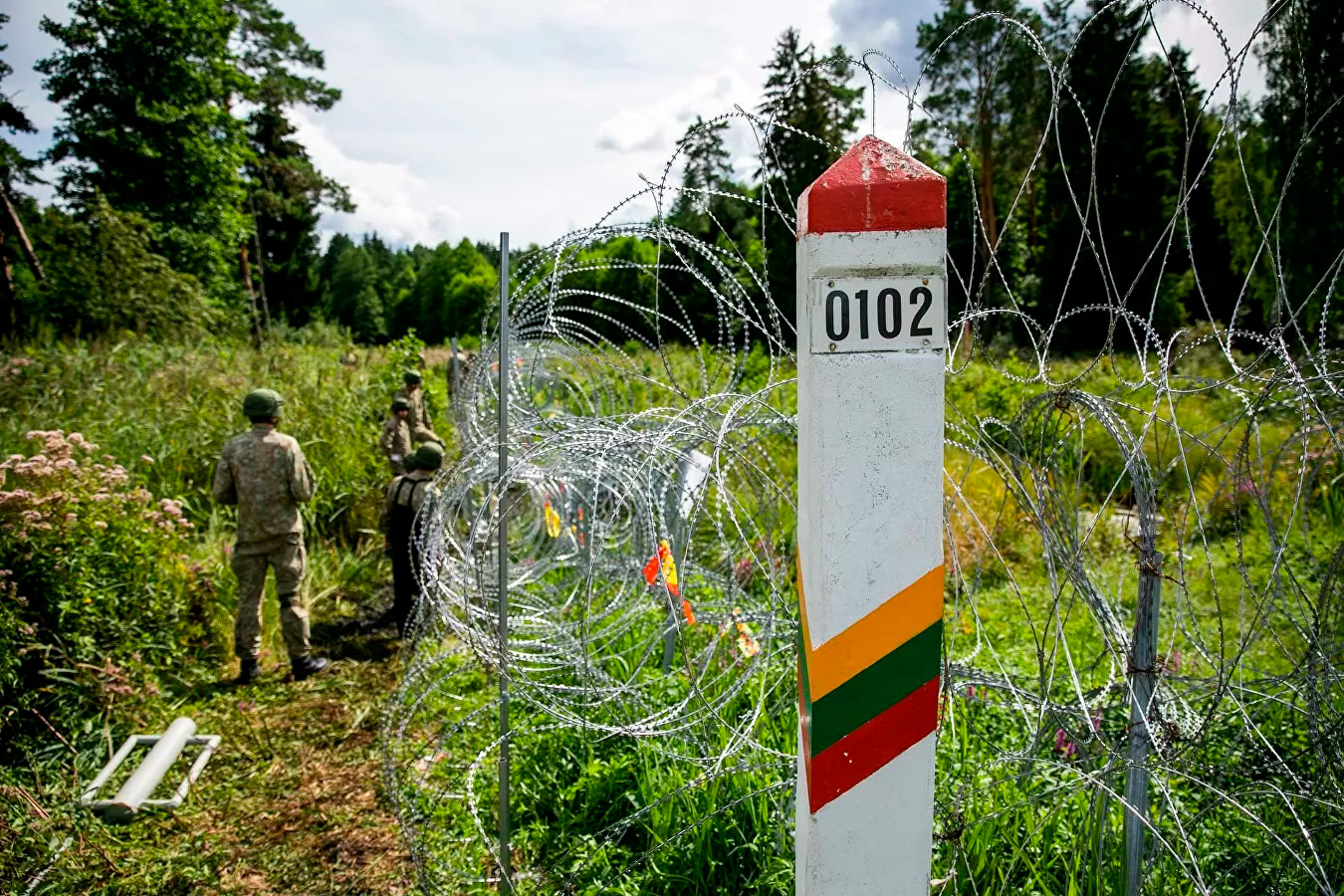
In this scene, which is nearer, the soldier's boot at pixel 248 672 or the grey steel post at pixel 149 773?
the grey steel post at pixel 149 773

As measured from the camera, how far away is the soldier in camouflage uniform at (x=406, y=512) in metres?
5.82

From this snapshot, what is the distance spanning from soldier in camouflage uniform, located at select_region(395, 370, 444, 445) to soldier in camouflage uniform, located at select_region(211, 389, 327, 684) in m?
3.41

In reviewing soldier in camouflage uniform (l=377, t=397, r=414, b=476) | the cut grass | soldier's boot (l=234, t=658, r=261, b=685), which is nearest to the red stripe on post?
the cut grass

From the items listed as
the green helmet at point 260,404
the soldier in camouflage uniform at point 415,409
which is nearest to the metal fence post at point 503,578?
the green helmet at point 260,404

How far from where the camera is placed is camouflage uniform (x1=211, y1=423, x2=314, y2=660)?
528 cm

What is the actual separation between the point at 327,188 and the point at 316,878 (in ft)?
94.0

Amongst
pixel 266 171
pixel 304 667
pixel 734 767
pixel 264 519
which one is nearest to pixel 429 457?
pixel 264 519

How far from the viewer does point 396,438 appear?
28.2 ft

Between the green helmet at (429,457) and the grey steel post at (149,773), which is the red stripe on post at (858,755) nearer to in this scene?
the grey steel post at (149,773)

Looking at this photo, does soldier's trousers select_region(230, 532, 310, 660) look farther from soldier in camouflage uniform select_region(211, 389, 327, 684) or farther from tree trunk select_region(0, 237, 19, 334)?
tree trunk select_region(0, 237, 19, 334)

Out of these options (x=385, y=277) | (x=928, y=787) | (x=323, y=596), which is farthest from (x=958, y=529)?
(x=385, y=277)

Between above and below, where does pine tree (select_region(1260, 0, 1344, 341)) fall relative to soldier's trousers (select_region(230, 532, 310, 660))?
above

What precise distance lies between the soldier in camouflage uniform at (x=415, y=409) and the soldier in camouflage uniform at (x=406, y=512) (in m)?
2.98

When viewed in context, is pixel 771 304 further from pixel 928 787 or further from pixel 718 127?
pixel 928 787
